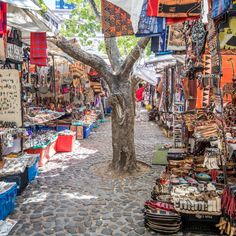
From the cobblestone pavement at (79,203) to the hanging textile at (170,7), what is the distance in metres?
3.53

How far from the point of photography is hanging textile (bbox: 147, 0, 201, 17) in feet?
13.7

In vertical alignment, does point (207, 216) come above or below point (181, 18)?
below

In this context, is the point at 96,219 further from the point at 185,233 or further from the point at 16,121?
the point at 16,121

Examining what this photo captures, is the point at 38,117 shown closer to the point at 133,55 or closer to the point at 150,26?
the point at 133,55

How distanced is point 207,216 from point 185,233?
1.57ft

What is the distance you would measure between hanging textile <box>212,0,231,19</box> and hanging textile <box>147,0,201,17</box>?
1.04ft

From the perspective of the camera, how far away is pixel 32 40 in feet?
26.2

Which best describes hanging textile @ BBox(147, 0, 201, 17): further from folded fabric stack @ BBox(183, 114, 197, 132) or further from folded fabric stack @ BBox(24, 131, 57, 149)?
folded fabric stack @ BBox(24, 131, 57, 149)

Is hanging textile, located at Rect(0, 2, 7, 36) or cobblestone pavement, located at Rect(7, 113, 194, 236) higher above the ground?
hanging textile, located at Rect(0, 2, 7, 36)

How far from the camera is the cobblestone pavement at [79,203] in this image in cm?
516

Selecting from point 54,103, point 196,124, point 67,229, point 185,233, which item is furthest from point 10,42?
point 54,103

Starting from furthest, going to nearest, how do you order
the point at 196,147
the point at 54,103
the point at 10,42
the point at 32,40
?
1. the point at 54,103
2. the point at 32,40
3. the point at 196,147
4. the point at 10,42

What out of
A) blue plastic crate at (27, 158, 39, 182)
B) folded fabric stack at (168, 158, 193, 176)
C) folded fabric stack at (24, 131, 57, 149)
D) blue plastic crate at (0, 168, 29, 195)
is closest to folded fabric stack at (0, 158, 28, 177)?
blue plastic crate at (0, 168, 29, 195)

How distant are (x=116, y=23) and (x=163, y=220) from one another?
368cm
